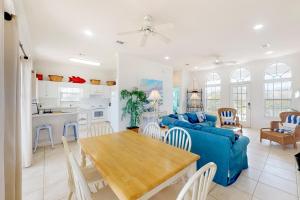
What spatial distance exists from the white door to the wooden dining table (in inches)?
230

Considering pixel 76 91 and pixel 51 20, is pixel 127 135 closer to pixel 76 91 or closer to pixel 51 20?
pixel 51 20

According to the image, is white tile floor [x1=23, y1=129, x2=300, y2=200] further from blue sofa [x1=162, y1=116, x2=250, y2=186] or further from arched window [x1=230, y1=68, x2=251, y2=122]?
arched window [x1=230, y1=68, x2=251, y2=122]

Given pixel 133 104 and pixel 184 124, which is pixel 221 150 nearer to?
pixel 184 124

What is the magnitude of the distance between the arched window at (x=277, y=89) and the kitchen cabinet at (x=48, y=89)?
8.44 m

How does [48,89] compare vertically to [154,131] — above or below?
above

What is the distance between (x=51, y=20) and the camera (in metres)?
2.82

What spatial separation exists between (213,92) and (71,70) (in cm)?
690

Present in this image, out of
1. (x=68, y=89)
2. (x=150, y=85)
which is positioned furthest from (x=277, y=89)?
(x=68, y=89)

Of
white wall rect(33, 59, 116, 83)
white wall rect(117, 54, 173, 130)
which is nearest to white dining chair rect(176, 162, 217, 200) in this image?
white wall rect(117, 54, 173, 130)

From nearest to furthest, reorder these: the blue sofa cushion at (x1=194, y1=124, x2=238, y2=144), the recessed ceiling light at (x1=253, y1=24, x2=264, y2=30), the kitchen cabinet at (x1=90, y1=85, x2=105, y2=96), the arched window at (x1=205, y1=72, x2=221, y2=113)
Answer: the blue sofa cushion at (x1=194, y1=124, x2=238, y2=144)
the recessed ceiling light at (x1=253, y1=24, x2=264, y2=30)
the kitchen cabinet at (x1=90, y1=85, x2=105, y2=96)
the arched window at (x1=205, y1=72, x2=221, y2=113)

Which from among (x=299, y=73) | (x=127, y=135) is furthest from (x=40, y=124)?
(x=299, y=73)

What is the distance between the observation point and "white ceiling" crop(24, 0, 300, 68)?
2.36 metres

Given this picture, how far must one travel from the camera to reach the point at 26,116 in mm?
2873

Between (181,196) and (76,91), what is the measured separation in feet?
22.5
